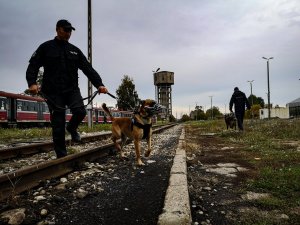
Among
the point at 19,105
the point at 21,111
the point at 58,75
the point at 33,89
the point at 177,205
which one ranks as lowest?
the point at 177,205

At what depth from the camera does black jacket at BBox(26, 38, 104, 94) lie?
5.41m

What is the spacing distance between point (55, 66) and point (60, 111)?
2.48ft

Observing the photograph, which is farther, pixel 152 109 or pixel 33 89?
pixel 152 109

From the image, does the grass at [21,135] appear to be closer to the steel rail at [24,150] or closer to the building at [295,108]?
the steel rail at [24,150]

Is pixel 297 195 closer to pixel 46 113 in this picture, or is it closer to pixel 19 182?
pixel 19 182

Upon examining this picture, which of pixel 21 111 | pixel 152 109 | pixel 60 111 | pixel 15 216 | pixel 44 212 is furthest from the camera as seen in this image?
pixel 21 111

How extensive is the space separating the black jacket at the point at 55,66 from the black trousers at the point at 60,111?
132 mm

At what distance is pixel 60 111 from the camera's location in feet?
18.2

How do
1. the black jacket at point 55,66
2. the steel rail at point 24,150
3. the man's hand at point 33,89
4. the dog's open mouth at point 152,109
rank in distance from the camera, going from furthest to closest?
the steel rail at point 24,150 → the dog's open mouth at point 152,109 → the black jacket at point 55,66 → the man's hand at point 33,89

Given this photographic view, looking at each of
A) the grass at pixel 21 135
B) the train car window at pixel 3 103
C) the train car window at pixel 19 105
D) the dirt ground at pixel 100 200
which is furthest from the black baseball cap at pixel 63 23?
the train car window at pixel 19 105

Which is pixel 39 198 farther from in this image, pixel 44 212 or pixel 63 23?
pixel 63 23

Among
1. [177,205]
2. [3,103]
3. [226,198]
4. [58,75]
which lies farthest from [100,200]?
[3,103]

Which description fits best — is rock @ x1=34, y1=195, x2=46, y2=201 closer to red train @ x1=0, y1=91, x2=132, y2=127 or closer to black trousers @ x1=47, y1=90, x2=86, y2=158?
black trousers @ x1=47, y1=90, x2=86, y2=158

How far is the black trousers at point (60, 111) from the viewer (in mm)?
5512
